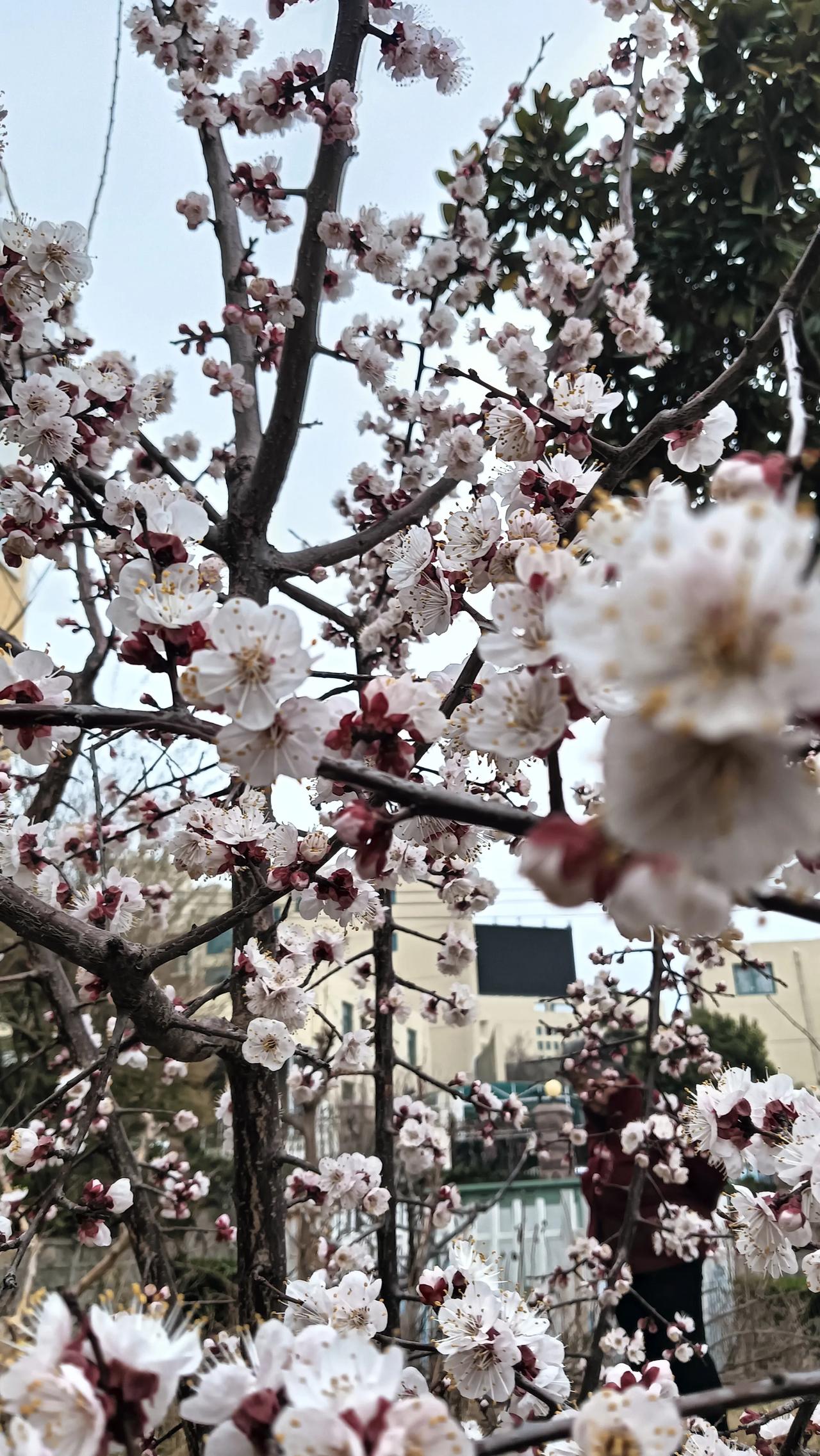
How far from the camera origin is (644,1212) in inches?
134

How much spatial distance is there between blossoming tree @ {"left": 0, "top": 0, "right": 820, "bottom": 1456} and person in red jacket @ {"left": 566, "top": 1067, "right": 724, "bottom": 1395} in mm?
76

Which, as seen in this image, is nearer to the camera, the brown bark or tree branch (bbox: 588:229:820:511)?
tree branch (bbox: 588:229:820:511)

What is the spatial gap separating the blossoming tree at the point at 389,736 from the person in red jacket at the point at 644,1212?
3.0 inches

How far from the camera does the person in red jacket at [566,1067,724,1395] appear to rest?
301 cm

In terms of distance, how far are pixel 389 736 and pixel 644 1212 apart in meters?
3.34

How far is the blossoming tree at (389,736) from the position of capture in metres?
0.41

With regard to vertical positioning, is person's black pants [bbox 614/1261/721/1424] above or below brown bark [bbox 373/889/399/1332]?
below

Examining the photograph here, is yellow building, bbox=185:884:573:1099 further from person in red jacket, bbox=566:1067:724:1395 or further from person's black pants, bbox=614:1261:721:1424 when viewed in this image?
person's black pants, bbox=614:1261:721:1424

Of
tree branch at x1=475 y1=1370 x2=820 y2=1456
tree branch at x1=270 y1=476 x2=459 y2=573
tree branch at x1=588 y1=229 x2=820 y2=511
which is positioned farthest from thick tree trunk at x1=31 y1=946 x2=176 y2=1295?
tree branch at x1=588 y1=229 x2=820 y2=511

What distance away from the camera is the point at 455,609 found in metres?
1.18

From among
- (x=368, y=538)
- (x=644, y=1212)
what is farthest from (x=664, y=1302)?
(x=368, y=538)

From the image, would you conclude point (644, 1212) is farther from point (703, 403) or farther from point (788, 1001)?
point (788, 1001)

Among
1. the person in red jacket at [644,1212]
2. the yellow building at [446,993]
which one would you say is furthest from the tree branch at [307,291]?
the yellow building at [446,993]

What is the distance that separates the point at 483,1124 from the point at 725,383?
2507 millimetres
